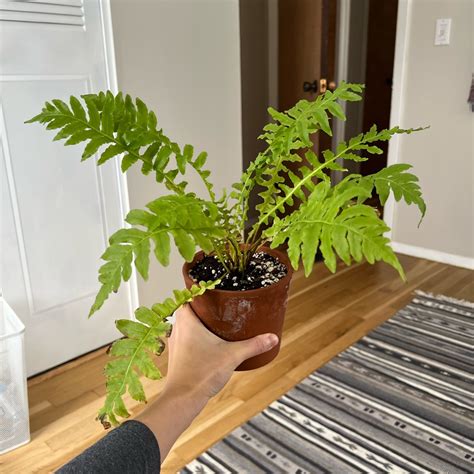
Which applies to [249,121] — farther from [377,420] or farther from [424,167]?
[377,420]

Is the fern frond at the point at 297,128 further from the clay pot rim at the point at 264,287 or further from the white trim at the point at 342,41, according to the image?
the white trim at the point at 342,41

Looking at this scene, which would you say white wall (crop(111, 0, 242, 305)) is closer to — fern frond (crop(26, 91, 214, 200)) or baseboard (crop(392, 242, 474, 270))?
fern frond (crop(26, 91, 214, 200))

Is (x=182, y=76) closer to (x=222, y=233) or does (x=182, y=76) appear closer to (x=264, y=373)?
(x=264, y=373)

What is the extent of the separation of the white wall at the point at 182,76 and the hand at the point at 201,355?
1.19 meters

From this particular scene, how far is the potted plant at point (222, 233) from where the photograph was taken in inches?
23.0

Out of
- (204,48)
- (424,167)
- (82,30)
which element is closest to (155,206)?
(82,30)

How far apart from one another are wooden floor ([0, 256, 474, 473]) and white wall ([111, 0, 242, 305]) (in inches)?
19.0

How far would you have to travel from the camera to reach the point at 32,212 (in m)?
1.64

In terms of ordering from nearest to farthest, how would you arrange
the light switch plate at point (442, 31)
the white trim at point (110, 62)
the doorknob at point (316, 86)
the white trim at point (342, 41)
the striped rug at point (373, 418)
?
the striped rug at point (373, 418) < the white trim at point (110, 62) < the light switch plate at point (442, 31) < the doorknob at point (316, 86) < the white trim at point (342, 41)

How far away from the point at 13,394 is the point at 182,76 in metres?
1.32

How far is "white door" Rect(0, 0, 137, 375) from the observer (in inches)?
60.1

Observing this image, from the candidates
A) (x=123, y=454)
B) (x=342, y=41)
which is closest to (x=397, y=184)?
(x=123, y=454)

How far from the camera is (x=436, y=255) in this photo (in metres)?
2.81

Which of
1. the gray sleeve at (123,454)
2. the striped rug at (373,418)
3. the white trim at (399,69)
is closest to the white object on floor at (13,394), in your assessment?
the striped rug at (373,418)
